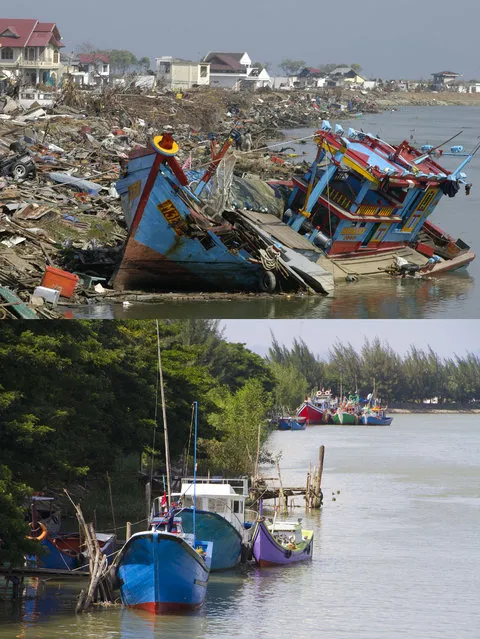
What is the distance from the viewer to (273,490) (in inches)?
1449

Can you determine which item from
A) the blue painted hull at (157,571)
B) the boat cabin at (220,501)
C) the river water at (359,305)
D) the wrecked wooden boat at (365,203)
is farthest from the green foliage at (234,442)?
the blue painted hull at (157,571)

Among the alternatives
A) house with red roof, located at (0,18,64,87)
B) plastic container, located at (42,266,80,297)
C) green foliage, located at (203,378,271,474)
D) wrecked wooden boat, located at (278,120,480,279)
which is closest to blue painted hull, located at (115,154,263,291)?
plastic container, located at (42,266,80,297)

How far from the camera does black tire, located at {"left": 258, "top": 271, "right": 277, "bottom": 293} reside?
25.2 m

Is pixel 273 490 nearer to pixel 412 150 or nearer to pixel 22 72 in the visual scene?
pixel 412 150

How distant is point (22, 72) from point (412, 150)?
53.5 m

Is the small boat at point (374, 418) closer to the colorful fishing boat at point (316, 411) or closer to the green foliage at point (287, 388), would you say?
the colorful fishing boat at point (316, 411)

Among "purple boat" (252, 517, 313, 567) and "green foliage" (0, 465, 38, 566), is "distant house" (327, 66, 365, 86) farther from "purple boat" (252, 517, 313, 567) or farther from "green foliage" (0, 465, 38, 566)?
"green foliage" (0, 465, 38, 566)

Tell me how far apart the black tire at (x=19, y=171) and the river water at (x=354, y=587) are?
455 inches

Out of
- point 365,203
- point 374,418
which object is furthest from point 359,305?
point 374,418

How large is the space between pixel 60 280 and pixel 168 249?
3026 mm

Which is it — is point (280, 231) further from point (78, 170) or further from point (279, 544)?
point (78, 170)

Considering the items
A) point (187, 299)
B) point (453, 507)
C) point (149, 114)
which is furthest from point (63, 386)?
point (149, 114)

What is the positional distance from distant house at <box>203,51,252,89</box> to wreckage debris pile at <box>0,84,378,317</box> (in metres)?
65.6

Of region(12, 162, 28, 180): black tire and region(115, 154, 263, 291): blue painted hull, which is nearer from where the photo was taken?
region(115, 154, 263, 291): blue painted hull
